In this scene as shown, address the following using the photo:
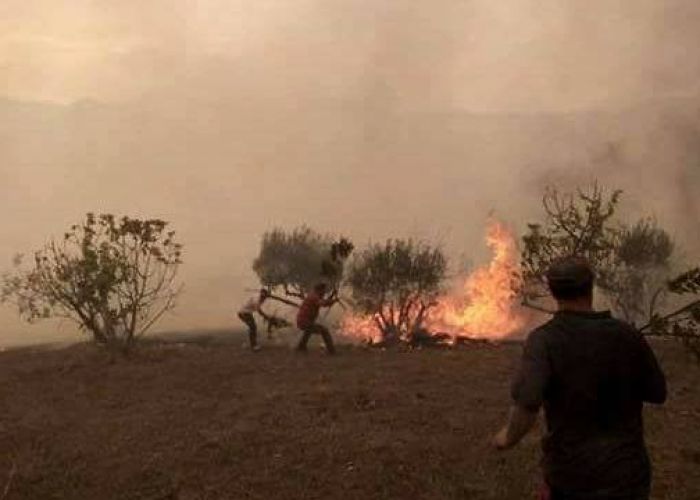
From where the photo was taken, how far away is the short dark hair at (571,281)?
3967 millimetres

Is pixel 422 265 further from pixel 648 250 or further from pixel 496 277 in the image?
pixel 648 250

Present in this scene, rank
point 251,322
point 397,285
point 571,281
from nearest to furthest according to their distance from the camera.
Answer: point 571,281 < point 251,322 < point 397,285

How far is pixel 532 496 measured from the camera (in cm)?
774

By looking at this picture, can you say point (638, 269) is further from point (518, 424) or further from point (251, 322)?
point (518, 424)

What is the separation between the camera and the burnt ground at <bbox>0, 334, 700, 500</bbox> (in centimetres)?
837

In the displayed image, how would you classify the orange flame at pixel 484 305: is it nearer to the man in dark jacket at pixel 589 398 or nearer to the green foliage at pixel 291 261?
the green foliage at pixel 291 261

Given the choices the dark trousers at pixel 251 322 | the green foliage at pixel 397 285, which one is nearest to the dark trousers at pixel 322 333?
the dark trousers at pixel 251 322

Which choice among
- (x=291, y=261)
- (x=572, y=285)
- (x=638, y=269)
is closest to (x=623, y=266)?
(x=638, y=269)

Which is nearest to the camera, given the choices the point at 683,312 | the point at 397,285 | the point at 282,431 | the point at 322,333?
the point at 683,312

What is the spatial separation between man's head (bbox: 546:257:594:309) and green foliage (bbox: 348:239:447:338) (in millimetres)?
24423

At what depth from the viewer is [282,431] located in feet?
34.3

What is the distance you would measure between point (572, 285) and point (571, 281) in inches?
0.7

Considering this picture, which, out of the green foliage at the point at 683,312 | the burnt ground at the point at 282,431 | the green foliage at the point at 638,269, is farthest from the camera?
the green foliage at the point at 638,269

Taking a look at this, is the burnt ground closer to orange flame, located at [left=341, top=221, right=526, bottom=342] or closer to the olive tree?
the olive tree
